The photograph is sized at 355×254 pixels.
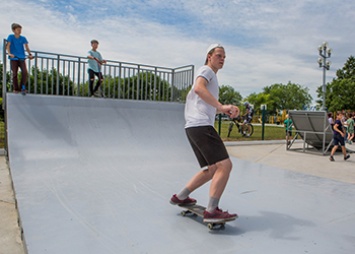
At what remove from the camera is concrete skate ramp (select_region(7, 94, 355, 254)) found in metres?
2.37

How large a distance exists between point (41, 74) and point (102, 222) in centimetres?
653

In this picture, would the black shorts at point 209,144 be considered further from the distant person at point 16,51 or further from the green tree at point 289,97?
the green tree at point 289,97

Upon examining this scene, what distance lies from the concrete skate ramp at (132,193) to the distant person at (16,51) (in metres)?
0.70

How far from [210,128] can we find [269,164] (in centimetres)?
538

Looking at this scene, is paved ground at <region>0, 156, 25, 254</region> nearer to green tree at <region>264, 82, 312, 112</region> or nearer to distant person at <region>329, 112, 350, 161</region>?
distant person at <region>329, 112, 350, 161</region>

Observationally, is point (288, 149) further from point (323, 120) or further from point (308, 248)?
point (308, 248)

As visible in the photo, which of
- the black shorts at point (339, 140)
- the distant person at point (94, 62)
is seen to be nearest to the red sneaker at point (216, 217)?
the distant person at point (94, 62)

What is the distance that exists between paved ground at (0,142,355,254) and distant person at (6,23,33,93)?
1940 mm

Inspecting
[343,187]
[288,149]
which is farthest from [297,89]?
[343,187]

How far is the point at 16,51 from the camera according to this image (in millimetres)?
7008

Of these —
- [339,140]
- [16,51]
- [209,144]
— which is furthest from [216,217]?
[339,140]

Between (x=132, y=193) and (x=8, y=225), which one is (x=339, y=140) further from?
(x=8, y=225)

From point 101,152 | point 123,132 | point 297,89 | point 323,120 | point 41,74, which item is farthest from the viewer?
point 297,89

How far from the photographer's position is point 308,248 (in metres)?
2.30
